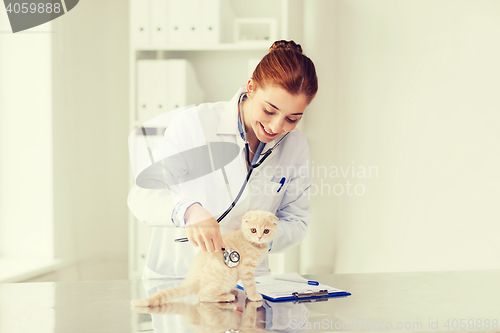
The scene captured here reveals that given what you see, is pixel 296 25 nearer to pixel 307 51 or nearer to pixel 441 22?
pixel 307 51

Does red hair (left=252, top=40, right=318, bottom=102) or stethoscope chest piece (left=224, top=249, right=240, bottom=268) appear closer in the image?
stethoscope chest piece (left=224, top=249, right=240, bottom=268)

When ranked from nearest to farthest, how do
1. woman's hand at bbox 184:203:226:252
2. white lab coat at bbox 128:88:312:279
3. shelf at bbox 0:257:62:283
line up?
woman's hand at bbox 184:203:226:252
white lab coat at bbox 128:88:312:279
shelf at bbox 0:257:62:283

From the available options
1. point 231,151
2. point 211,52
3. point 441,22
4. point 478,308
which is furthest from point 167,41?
point 478,308

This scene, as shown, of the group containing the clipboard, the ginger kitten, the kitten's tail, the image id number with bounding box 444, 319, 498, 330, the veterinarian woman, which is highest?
the veterinarian woman

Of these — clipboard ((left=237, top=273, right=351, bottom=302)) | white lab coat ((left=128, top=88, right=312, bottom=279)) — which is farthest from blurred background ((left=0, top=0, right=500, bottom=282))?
clipboard ((left=237, top=273, right=351, bottom=302))

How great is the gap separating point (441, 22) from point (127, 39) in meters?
1.57

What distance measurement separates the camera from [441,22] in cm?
181

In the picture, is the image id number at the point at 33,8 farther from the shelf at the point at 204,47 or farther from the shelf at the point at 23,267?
the shelf at the point at 23,267

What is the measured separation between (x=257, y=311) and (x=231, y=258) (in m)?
0.11

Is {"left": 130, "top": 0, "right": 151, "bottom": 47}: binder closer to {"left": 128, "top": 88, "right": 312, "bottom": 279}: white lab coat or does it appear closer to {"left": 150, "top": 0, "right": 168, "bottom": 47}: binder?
{"left": 150, "top": 0, "right": 168, "bottom": 47}: binder

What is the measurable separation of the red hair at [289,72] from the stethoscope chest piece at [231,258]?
15.4 inches

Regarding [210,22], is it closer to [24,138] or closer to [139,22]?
[139,22]

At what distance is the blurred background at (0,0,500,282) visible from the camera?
5.64 ft

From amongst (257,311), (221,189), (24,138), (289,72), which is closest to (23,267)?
(24,138)
